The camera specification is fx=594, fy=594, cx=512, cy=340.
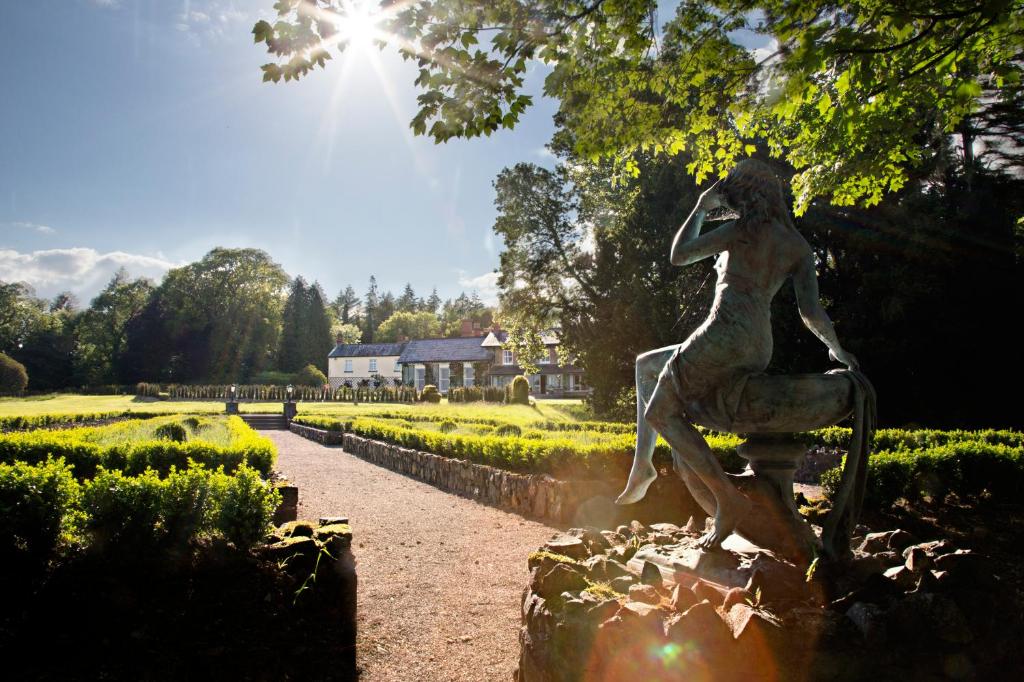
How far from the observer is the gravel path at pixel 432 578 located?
171 inches

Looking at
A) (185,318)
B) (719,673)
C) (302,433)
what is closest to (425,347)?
(185,318)

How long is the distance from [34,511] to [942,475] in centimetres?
1044

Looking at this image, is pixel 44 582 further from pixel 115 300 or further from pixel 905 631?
pixel 115 300

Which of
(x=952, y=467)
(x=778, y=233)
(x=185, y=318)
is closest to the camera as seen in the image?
(x=778, y=233)

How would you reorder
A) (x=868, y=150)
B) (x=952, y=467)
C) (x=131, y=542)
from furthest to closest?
(x=952, y=467)
(x=868, y=150)
(x=131, y=542)

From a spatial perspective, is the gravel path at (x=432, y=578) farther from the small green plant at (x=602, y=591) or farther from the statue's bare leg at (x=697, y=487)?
the statue's bare leg at (x=697, y=487)

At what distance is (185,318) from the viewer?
58.8 meters

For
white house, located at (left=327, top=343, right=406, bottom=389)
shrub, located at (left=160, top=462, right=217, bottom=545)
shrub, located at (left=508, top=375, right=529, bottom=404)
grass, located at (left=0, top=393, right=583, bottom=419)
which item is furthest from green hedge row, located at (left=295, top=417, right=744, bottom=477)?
white house, located at (left=327, top=343, right=406, bottom=389)

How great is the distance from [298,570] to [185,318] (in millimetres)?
62592

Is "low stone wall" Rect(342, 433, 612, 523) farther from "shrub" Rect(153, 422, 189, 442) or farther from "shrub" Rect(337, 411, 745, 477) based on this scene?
"shrub" Rect(153, 422, 189, 442)

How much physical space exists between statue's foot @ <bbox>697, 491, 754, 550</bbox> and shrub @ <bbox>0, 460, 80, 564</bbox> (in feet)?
14.3

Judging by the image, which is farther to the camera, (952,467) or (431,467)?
(431,467)

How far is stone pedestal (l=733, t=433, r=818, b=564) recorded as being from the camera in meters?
3.65

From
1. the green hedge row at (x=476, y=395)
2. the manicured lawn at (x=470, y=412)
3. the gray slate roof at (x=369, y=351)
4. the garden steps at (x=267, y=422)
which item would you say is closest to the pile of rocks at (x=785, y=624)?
the manicured lawn at (x=470, y=412)
